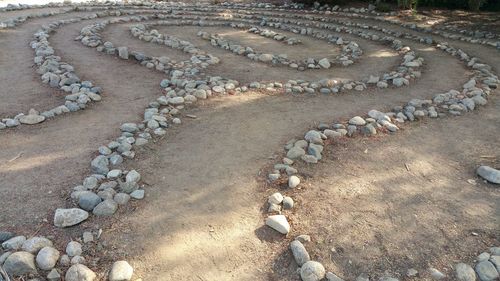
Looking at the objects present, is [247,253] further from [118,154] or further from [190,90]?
[190,90]

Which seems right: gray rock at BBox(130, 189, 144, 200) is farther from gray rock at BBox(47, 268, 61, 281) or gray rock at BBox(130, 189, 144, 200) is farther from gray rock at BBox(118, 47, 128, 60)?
gray rock at BBox(118, 47, 128, 60)

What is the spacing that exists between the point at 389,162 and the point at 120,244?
347 centimetres

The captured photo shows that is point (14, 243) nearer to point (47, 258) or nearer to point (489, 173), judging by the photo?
point (47, 258)

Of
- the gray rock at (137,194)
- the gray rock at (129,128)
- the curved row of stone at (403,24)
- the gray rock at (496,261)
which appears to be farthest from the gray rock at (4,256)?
the curved row of stone at (403,24)

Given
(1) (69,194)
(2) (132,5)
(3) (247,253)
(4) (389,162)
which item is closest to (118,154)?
(1) (69,194)

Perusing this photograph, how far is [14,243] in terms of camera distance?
401 cm

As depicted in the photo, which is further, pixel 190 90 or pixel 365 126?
pixel 190 90

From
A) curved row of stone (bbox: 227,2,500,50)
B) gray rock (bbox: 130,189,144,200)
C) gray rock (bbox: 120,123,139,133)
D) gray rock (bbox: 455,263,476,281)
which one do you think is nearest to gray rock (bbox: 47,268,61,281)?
gray rock (bbox: 130,189,144,200)

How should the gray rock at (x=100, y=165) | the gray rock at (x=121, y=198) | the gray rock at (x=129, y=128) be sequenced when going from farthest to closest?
1. the gray rock at (x=129, y=128)
2. the gray rock at (x=100, y=165)
3. the gray rock at (x=121, y=198)

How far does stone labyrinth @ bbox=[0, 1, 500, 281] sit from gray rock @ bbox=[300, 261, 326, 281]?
0.04 feet

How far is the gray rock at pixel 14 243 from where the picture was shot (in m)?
3.98

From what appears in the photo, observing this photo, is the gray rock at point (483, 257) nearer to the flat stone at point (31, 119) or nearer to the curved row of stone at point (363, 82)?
the curved row of stone at point (363, 82)

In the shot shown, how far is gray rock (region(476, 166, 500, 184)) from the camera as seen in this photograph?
17.4ft

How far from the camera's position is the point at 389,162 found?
5.75 meters
